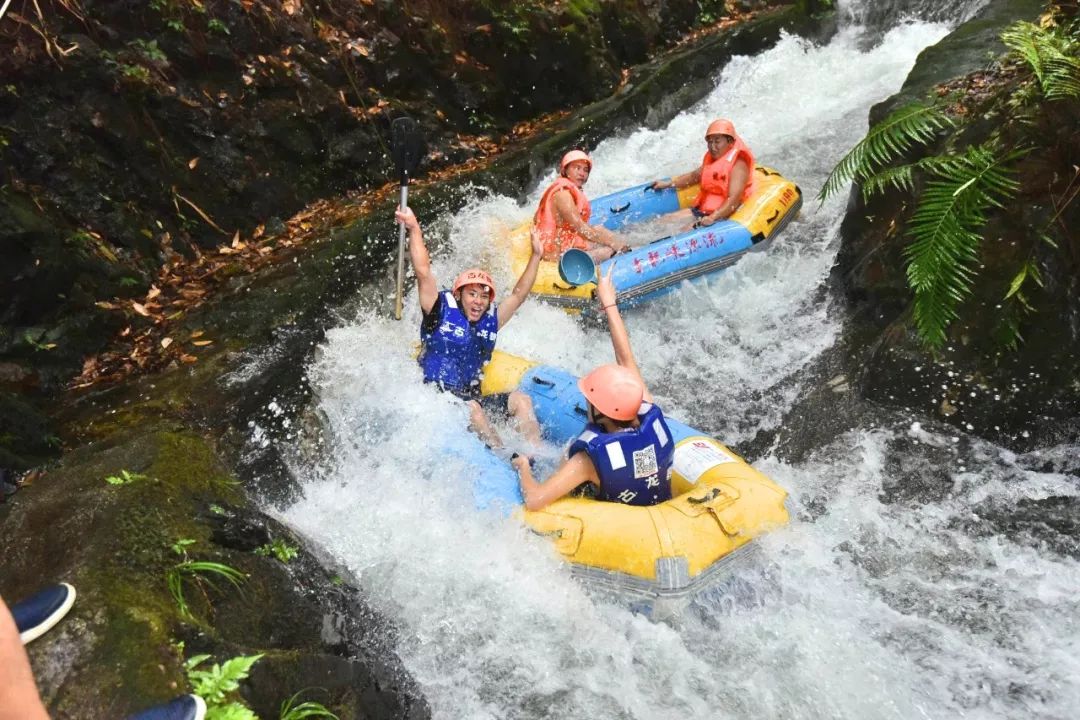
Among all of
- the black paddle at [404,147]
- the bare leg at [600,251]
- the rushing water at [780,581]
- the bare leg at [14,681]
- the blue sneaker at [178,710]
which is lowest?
the rushing water at [780,581]

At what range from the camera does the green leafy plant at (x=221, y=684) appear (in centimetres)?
226

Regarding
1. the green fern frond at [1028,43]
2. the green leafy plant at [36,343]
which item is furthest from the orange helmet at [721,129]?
the green leafy plant at [36,343]

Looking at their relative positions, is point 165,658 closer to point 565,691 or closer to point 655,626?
point 565,691

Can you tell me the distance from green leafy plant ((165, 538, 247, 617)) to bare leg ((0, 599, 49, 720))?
69 cm

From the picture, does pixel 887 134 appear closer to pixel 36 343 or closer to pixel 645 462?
pixel 645 462

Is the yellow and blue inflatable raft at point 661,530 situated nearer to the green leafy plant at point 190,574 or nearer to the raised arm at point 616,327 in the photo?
the raised arm at point 616,327

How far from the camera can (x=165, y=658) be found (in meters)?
2.39

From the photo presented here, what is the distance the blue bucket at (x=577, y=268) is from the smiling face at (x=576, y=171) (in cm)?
162

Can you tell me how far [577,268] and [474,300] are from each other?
106cm

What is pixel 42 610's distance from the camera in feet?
7.84

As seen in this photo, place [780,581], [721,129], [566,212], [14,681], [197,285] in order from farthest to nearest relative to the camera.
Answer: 1. [721,129]
2. [566,212]
3. [197,285]
4. [780,581]
5. [14,681]

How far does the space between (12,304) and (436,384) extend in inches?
126

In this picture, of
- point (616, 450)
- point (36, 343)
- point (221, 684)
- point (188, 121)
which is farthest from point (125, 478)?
point (188, 121)

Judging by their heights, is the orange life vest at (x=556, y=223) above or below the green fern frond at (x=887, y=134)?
below
